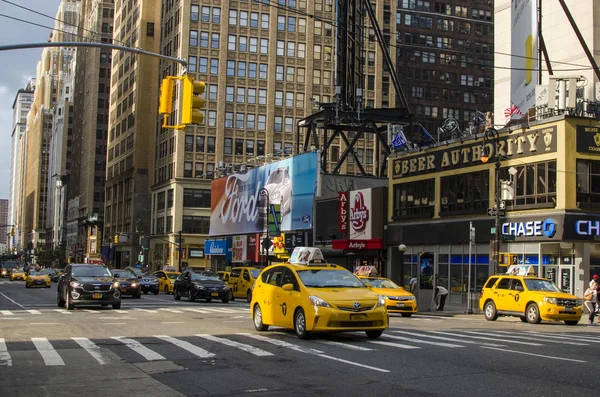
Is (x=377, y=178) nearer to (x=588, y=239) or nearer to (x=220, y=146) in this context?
(x=588, y=239)

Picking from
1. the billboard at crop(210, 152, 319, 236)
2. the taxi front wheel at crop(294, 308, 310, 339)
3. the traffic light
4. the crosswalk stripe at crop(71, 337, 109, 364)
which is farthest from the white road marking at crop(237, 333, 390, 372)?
the billboard at crop(210, 152, 319, 236)

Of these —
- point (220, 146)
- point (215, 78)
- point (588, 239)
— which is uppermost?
point (215, 78)

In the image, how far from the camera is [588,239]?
34031 mm

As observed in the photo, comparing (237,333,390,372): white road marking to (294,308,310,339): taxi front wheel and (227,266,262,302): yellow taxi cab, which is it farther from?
(227,266,262,302): yellow taxi cab

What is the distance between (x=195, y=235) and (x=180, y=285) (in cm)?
5437

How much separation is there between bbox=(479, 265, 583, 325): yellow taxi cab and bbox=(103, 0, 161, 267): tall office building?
3276 inches

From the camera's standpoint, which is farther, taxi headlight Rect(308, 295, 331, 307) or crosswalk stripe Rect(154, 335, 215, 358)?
taxi headlight Rect(308, 295, 331, 307)

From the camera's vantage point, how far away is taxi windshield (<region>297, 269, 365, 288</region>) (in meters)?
16.8

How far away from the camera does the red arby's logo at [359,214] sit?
50219 millimetres

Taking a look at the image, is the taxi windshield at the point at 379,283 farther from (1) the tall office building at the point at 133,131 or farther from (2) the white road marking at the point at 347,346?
(1) the tall office building at the point at 133,131

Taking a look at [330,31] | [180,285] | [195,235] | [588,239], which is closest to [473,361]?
[588,239]

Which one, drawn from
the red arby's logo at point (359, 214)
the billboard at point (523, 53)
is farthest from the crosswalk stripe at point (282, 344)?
the billboard at point (523, 53)

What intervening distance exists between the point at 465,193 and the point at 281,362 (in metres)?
30.1

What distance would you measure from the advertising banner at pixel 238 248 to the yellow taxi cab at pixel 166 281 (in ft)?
70.6
